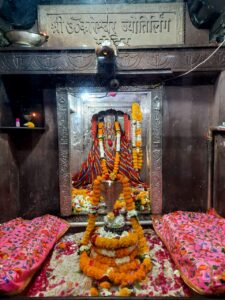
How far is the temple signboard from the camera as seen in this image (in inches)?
130

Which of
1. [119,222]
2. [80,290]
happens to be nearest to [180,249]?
[119,222]

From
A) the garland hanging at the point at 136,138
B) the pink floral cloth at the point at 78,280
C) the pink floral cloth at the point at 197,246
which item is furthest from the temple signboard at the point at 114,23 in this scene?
the pink floral cloth at the point at 78,280

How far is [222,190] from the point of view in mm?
3064

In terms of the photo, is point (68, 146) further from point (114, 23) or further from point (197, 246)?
point (197, 246)

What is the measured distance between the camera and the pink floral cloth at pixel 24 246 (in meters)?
2.00

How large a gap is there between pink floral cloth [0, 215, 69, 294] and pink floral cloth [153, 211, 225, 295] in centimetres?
157

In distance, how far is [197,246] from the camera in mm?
2350

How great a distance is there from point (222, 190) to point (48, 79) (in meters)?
3.18

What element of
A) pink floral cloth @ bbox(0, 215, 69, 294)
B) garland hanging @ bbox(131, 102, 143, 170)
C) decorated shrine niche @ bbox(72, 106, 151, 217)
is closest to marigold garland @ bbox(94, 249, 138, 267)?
pink floral cloth @ bbox(0, 215, 69, 294)

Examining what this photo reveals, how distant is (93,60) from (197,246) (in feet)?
9.20

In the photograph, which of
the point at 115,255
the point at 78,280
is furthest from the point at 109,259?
the point at 78,280

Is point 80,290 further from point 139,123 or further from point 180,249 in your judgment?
point 139,123

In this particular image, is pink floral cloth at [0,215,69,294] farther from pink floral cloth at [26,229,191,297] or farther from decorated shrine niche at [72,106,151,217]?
decorated shrine niche at [72,106,151,217]

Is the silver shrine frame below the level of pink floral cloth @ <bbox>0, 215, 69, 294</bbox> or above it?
above
